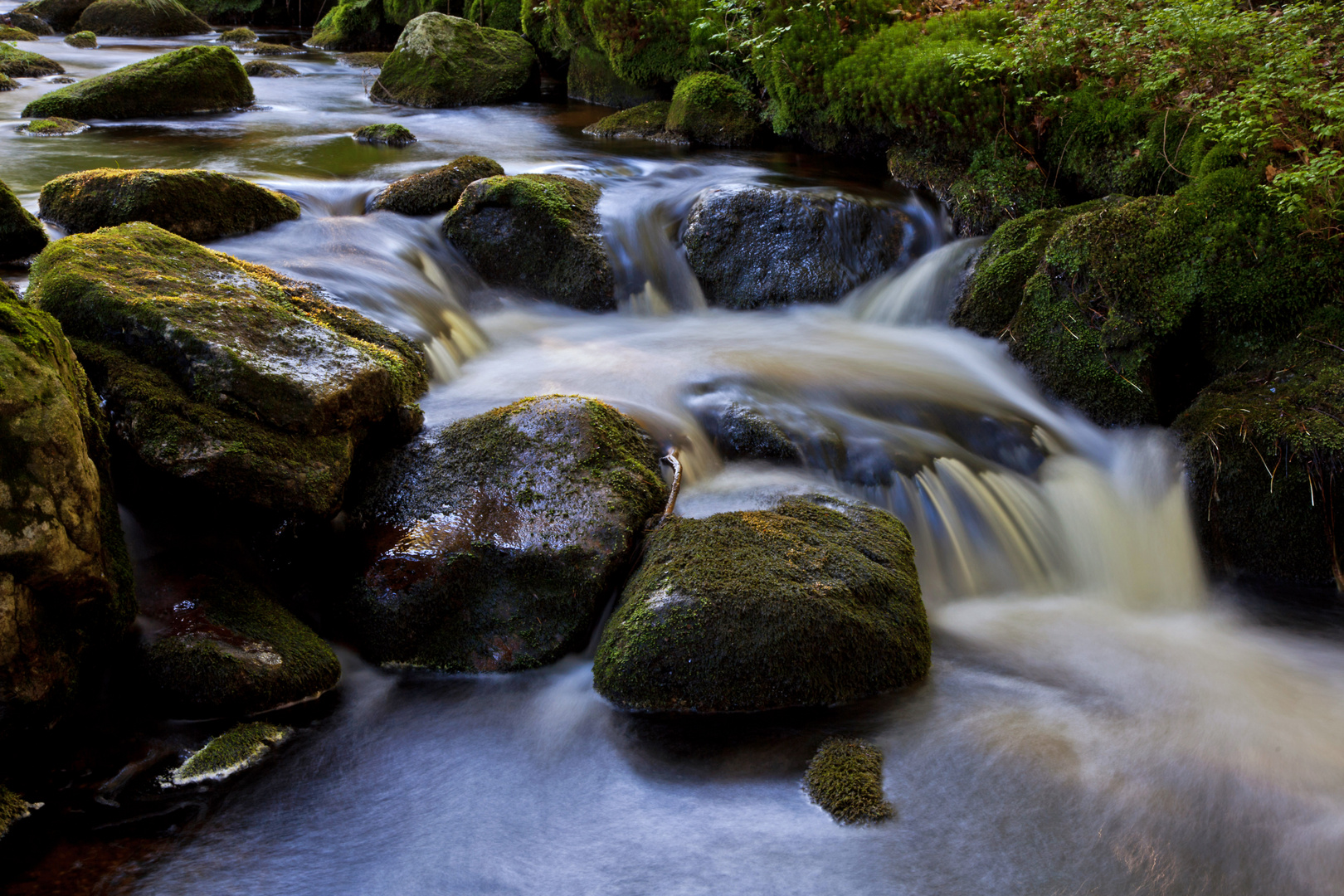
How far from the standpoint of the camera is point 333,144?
9859 millimetres

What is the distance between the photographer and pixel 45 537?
284 cm

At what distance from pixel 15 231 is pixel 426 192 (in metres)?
2.80

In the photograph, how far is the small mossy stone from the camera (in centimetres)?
307

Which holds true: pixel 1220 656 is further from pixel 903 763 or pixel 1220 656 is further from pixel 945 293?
pixel 945 293

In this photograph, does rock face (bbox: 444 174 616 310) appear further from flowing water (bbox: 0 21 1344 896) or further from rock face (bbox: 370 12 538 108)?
rock face (bbox: 370 12 538 108)

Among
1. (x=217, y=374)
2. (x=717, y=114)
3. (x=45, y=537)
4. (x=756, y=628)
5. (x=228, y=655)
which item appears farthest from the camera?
(x=717, y=114)

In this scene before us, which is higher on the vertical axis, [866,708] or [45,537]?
[45,537]

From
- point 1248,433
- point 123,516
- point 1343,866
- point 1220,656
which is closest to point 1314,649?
point 1220,656

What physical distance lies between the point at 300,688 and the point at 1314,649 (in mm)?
4491

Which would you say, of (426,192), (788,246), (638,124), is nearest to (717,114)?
(638,124)

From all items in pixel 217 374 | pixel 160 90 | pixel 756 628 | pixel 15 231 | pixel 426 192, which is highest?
pixel 160 90

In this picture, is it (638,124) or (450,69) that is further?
(450,69)

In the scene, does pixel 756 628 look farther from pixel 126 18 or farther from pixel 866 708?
pixel 126 18

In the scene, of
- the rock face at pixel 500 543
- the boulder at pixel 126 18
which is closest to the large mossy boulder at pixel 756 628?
the rock face at pixel 500 543
